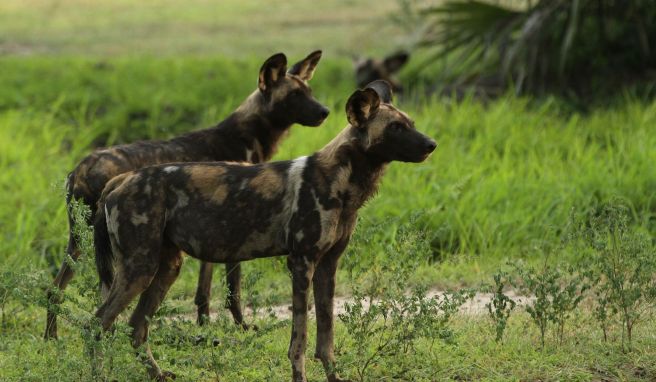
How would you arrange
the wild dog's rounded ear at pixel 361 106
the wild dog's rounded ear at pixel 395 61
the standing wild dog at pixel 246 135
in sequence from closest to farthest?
the wild dog's rounded ear at pixel 361 106 < the standing wild dog at pixel 246 135 < the wild dog's rounded ear at pixel 395 61

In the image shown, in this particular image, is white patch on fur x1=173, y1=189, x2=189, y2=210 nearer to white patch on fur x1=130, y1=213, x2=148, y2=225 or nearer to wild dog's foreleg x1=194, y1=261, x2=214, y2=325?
white patch on fur x1=130, y1=213, x2=148, y2=225

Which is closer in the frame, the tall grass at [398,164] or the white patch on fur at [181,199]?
the white patch on fur at [181,199]

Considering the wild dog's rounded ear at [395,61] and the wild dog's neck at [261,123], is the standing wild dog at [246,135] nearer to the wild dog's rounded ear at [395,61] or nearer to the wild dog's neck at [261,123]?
the wild dog's neck at [261,123]

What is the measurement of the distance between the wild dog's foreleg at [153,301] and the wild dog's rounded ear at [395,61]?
19.6 feet

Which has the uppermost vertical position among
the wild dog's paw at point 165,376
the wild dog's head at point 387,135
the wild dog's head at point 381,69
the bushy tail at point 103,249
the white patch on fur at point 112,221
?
the wild dog's head at point 387,135

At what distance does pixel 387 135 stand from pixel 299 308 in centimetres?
74

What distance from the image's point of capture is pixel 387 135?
14.1ft

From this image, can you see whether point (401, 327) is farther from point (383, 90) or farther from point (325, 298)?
point (383, 90)

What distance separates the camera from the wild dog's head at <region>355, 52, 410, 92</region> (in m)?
10.2

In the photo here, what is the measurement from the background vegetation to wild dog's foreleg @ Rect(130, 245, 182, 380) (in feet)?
0.21

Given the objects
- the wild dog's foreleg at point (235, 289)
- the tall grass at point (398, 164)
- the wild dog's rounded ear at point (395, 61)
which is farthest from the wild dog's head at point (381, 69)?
the wild dog's foreleg at point (235, 289)

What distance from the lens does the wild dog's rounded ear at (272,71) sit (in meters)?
5.46

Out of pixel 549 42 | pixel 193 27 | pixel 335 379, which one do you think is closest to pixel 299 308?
pixel 335 379

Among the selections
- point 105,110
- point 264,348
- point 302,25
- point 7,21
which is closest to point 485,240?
point 264,348
